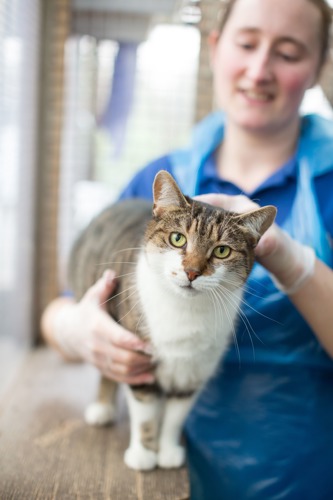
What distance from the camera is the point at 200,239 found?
0.86m

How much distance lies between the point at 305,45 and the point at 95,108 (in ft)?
4.18

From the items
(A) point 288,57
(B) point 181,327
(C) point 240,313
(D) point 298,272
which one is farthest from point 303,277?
(A) point 288,57

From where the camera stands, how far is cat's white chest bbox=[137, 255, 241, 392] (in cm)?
97

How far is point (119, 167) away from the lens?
7.61 feet

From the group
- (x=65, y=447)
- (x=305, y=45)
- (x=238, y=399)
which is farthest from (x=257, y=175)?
(x=65, y=447)

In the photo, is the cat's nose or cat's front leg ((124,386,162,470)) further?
cat's front leg ((124,386,162,470))

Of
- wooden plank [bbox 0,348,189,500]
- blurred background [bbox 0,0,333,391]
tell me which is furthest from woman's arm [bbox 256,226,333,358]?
blurred background [bbox 0,0,333,391]

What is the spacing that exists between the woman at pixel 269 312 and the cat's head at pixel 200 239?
0.19 meters

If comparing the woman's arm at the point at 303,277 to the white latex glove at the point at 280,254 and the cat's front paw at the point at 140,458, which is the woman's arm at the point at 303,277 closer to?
the white latex glove at the point at 280,254

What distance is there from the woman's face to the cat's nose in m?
0.52

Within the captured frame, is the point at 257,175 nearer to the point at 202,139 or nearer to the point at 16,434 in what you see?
the point at 202,139

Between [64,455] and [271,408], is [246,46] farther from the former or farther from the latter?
[64,455]

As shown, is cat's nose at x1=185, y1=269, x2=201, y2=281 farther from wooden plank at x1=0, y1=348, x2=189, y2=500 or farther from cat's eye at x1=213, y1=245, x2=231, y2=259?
wooden plank at x1=0, y1=348, x2=189, y2=500

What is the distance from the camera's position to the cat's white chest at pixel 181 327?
970 millimetres
